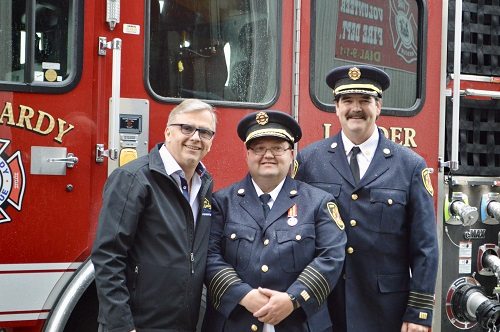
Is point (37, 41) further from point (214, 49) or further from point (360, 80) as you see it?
point (360, 80)

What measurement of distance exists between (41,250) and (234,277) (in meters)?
0.98

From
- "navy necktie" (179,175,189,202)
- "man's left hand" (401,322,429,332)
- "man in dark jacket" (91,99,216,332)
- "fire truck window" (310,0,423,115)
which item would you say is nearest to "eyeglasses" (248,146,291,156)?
"man in dark jacket" (91,99,216,332)

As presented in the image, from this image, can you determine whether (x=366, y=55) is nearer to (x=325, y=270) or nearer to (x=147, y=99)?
(x=147, y=99)

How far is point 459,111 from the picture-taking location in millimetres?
4547

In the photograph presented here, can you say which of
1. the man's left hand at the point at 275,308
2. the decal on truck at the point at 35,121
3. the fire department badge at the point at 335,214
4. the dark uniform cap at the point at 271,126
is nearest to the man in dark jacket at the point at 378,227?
the fire department badge at the point at 335,214

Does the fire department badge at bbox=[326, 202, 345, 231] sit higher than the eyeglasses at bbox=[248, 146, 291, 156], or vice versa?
the eyeglasses at bbox=[248, 146, 291, 156]

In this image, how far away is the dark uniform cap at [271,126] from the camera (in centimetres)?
308

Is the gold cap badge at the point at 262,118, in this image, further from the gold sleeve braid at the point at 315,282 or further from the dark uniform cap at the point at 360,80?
the gold sleeve braid at the point at 315,282

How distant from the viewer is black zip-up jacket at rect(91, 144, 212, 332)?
9.07 feet

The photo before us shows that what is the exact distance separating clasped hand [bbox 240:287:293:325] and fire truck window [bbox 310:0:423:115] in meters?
1.44

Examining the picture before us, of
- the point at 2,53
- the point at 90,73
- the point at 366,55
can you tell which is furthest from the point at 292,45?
the point at 2,53

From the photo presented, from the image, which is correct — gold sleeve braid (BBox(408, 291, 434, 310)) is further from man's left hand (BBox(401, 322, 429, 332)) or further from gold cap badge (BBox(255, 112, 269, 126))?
gold cap badge (BBox(255, 112, 269, 126))

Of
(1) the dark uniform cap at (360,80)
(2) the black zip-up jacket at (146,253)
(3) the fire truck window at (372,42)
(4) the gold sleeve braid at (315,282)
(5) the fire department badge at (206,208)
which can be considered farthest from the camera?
(3) the fire truck window at (372,42)

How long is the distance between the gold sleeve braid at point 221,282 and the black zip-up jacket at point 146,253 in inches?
2.2
